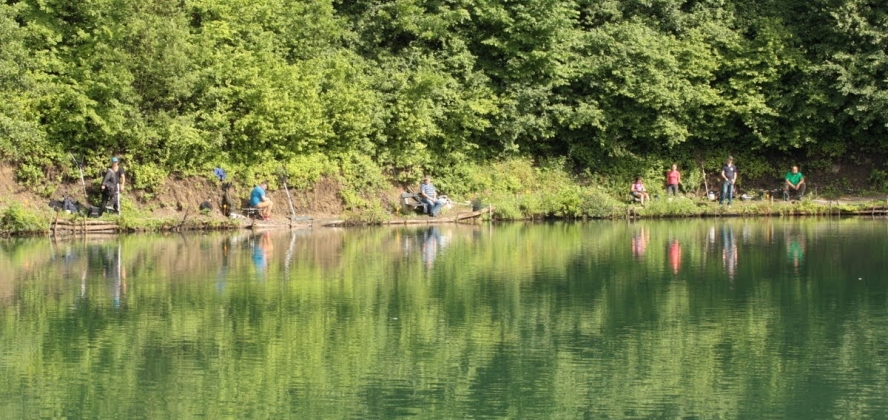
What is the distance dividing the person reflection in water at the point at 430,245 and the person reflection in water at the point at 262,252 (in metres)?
3.05

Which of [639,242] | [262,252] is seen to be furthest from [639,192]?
[262,252]

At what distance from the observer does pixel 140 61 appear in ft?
118

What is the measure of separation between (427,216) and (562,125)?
282 inches

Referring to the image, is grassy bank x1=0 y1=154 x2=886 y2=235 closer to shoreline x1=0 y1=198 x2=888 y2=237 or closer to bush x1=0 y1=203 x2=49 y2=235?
shoreline x1=0 y1=198 x2=888 y2=237

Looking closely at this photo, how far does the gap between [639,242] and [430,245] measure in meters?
4.68

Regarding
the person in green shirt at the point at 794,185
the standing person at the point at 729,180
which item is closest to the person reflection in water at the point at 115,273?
the standing person at the point at 729,180

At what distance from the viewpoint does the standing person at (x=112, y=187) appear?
3412 centimetres

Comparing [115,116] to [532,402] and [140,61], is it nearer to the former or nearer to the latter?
[140,61]

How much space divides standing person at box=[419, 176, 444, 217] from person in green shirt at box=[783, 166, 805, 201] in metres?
10.9

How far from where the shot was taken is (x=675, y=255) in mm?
26719

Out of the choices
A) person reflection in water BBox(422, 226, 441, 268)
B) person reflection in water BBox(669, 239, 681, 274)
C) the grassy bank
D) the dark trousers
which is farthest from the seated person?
the dark trousers

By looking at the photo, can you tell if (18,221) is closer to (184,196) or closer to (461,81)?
(184,196)

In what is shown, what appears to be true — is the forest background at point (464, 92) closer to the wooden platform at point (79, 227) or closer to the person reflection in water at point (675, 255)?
the wooden platform at point (79, 227)

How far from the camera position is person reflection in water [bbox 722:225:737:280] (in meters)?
24.0
